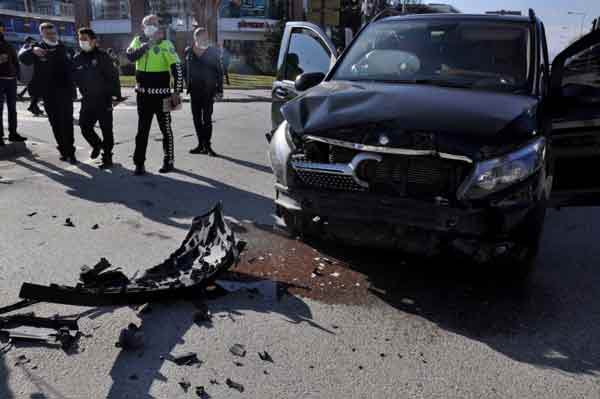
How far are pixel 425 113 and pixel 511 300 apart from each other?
4.58 ft

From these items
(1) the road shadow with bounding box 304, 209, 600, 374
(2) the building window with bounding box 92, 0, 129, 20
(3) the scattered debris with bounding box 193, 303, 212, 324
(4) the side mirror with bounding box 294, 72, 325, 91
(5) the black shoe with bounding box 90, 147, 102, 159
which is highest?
(2) the building window with bounding box 92, 0, 129, 20

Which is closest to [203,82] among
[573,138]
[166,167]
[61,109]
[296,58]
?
[166,167]

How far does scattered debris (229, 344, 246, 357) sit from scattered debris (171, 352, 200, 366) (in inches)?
7.7

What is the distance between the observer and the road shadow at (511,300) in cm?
307

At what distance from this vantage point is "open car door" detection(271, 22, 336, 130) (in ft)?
19.4

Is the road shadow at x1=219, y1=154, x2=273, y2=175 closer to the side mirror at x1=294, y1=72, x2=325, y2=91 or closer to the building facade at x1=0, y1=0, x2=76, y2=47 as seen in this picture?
the side mirror at x1=294, y1=72, x2=325, y2=91

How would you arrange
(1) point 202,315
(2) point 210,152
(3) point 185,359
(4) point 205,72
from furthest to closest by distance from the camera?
(2) point 210,152, (4) point 205,72, (1) point 202,315, (3) point 185,359

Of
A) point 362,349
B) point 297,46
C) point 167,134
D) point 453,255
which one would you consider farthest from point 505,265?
point 167,134

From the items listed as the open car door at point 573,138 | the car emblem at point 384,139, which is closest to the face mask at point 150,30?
the car emblem at point 384,139

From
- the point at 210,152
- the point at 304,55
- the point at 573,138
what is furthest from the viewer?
the point at 210,152

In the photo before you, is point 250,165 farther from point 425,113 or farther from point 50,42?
point 425,113

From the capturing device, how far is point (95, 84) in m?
7.36

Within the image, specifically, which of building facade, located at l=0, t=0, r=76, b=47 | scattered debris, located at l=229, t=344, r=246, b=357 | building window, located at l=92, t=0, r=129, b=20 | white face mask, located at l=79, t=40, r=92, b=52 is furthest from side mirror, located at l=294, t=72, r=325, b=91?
building facade, located at l=0, t=0, r=76, b=47

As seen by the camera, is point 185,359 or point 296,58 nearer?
point 185,359
